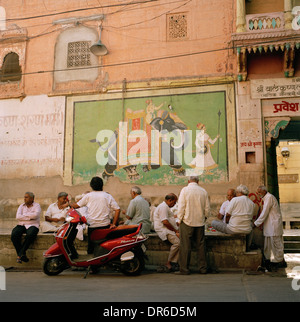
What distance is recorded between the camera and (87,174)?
10.9 meters

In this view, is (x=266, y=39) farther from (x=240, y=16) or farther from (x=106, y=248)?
(x=106, y=248)

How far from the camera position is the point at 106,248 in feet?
19.6

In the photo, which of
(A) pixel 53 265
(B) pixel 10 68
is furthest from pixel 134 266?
(B) pixel 10 68

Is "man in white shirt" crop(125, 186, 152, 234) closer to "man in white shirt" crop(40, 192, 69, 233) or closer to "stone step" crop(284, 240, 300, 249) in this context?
"man in white shirt" crop(40, 192, 69, 233)

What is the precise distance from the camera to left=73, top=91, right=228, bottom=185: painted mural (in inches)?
401

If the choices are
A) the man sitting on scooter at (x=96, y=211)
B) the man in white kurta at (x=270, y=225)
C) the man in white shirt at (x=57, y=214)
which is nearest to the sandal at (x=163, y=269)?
the man sitting on scooter at (x=96, y=211)

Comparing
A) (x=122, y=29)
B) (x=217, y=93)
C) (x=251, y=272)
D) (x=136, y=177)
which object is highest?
(x=122, y=29)

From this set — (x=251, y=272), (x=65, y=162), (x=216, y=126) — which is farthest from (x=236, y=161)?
(x=65, y=162)

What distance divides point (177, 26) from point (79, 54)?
10.3 feet

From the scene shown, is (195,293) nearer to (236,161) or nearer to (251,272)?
(251,272)

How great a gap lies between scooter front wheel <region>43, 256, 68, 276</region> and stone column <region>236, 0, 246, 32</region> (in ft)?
24.8

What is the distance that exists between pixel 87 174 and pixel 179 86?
12.1 ft

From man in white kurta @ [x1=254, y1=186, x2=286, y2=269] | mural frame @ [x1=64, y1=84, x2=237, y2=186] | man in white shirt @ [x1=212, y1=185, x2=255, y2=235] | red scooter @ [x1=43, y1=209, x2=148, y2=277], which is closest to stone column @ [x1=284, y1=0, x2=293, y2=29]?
mural frame @ [x1=64, y1=84, x2=237, y2=186]

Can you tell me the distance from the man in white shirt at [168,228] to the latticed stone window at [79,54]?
6.38 metres
